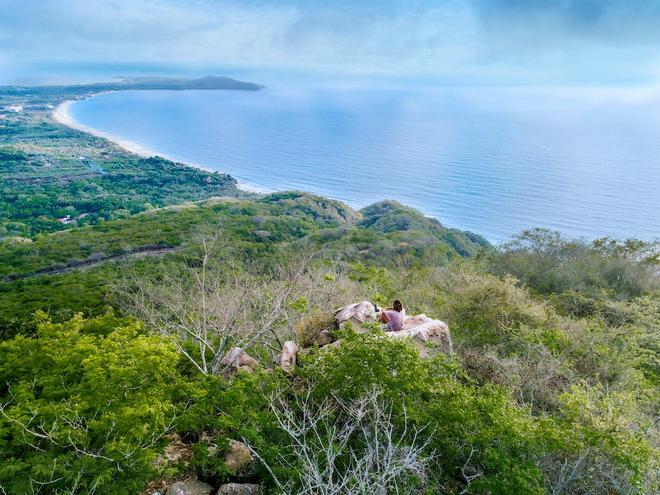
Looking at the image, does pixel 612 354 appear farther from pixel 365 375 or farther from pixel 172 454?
pixel 172 454

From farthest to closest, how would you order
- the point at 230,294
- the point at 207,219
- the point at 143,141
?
the point at 143,141 → the point at 207,219 → the point at 230,294

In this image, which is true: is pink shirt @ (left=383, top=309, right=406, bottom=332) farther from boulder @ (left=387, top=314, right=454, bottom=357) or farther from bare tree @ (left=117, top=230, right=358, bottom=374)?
bare tree @ (left=117, top=230, right=358, bottom=374)

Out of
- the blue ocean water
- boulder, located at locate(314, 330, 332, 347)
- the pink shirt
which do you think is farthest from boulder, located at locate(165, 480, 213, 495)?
the blue ocean water

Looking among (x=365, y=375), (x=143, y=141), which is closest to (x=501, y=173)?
(x=365, y=375)

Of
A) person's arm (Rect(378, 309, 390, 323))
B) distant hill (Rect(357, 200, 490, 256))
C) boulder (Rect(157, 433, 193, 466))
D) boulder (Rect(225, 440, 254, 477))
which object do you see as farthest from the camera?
distant hill (Rect(357, 200, 490, 256))

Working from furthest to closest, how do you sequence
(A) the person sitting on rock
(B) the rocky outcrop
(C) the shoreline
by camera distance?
1. (C) the shoreline
2. (A) the person sitting on rock
3. (B) the rocky outcrop
